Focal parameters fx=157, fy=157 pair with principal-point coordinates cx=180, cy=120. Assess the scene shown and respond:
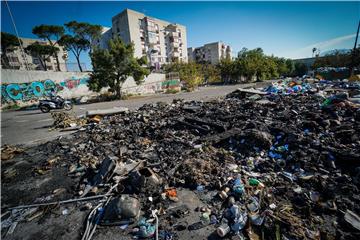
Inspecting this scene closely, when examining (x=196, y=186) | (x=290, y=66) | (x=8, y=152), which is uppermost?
(x=290, y=66)

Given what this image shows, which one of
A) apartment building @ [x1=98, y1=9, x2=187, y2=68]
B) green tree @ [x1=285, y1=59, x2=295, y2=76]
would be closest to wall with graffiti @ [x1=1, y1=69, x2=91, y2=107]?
apartment building @ [x1=98, y1=9, x2=187, y2=68]

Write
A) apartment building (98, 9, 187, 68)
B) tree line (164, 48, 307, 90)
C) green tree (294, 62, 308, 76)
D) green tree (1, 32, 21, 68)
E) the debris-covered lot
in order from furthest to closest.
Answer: green tree (294, 62, 308, 76)
apartment building (98, 9, 187, 68)
tree line (164, 48, 307, 90)
green tree (1, 32, 21, 68)
the debris-covered lot

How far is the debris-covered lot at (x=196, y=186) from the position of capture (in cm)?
212

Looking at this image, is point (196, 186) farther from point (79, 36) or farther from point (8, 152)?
point (79, 36)

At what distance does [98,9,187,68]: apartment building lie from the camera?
4109cm

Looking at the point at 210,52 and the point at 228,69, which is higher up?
the point at 210,52

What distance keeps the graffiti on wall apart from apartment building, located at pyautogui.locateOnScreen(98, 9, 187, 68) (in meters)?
26.6

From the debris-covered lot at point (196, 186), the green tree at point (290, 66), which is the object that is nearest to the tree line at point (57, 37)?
the debris-covered lot at point (196, 186)

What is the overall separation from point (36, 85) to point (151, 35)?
119ft

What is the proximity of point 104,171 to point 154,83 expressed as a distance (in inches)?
999

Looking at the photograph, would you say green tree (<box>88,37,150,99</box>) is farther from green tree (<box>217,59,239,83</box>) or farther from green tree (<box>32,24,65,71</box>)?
green tree (<box>217,59,239,83</box>)

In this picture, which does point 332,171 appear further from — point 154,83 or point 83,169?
point 154,83

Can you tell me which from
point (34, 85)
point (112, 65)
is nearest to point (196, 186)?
point (112, 65)

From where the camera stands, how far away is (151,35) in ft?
149
